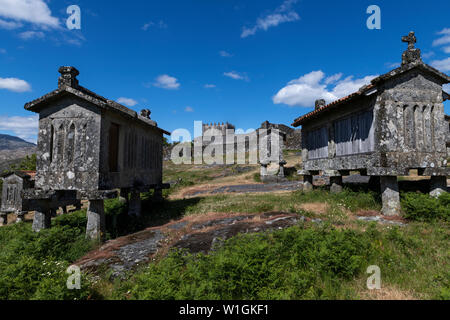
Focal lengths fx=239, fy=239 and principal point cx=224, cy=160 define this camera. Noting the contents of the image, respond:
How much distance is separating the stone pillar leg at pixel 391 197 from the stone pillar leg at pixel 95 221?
9.56 m

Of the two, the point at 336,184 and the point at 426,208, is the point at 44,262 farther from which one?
the point at 336,184

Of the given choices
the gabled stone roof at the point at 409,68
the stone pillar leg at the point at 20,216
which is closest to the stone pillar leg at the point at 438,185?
the gabled stone roof at the point at 409,68

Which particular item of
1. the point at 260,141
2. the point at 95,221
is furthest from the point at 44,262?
the point at 260,141

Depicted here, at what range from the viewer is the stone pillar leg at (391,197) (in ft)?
26.6

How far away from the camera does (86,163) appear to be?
779cm

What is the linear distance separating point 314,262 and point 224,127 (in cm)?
6534

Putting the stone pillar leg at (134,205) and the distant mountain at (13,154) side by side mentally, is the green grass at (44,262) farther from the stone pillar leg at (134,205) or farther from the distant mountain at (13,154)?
the distant mountain at (13,154)

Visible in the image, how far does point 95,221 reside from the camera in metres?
7.88

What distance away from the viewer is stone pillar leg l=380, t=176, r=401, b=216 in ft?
26.6

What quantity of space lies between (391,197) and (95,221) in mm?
9960

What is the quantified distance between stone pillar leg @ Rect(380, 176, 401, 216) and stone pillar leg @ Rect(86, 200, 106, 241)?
9.56 meters

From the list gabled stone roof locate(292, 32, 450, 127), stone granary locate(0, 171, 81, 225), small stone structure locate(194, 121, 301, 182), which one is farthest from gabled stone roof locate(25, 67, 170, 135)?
small stone structure locate(194, 121, 301, 182)

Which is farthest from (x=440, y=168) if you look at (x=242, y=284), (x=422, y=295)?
(x=242, y=284)

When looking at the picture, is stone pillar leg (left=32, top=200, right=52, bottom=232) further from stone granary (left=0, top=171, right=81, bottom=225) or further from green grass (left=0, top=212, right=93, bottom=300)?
stone granary (left=0, top=171, right=81, bottom=225)
